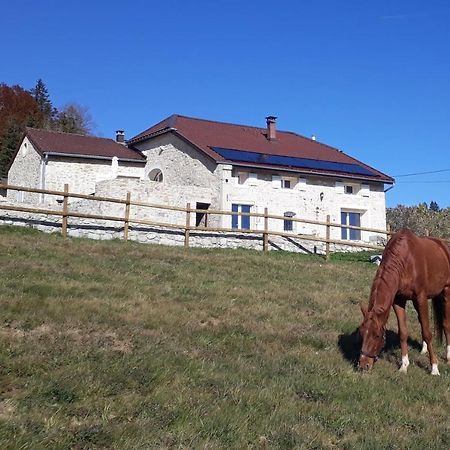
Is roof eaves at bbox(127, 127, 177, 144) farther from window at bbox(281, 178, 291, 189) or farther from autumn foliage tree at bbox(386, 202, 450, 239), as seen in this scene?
Result: autumn foliage tree at bbox(386, 202, 450, 239)

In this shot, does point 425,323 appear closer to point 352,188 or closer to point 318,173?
point 318,173

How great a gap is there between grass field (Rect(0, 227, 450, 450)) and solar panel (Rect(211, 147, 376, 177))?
15943 millimetres

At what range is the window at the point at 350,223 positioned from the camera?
28797 mm

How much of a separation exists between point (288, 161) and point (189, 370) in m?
23.4

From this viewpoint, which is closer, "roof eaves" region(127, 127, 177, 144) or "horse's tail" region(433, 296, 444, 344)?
"horse's tail" region(433, 296, 444, 344)

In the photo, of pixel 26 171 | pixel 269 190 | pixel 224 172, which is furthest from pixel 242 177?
pixel 26 171

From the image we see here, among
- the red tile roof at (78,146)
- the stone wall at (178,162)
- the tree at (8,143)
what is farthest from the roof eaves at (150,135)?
the tree at (8,143)

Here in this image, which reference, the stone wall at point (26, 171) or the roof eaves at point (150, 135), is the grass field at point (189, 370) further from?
the roof eaves at point (150, 135)

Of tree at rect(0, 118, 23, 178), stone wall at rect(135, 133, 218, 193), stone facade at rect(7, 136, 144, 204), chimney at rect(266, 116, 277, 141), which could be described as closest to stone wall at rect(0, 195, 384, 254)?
stone wall at rect(135, 133, 218, 193)

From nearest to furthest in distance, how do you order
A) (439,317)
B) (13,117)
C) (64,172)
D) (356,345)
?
1. (356,345)
2. (439,317)
3. (64,172)
4. (13,117)

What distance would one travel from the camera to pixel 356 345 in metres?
8.73

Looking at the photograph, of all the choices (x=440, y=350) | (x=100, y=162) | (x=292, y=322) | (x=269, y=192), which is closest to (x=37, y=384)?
(x=292, y=322)

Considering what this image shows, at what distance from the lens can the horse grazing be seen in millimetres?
7418

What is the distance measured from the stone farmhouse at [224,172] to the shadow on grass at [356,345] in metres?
15.0
